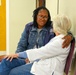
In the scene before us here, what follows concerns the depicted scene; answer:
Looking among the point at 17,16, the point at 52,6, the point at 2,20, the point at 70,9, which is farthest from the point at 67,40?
the point at 2,20

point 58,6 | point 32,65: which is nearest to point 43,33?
point 58,6

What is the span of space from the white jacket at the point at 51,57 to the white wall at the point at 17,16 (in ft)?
7.61

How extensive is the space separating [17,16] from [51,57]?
2439mm

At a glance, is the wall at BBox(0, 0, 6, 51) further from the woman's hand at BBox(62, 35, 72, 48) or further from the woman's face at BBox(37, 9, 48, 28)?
the woman's hand at BBox(62, 35, 72, 48)

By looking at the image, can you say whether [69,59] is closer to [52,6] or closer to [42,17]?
[42,17]

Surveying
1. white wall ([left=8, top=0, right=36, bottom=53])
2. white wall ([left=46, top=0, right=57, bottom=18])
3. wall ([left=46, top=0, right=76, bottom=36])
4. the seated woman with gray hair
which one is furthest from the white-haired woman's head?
white wall ([left=8, top=0, right=36, bottom=53])

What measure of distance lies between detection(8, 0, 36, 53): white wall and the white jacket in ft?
7.61

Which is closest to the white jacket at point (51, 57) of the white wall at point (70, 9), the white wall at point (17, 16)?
the white wall at point (70, 9)

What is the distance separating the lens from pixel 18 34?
4262mm

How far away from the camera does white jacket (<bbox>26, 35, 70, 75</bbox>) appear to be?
1.86m

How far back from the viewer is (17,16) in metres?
4.21

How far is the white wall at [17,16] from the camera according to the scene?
4164mm

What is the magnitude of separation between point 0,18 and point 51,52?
3401 mm

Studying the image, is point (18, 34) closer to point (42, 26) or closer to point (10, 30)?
point (10, 30)
